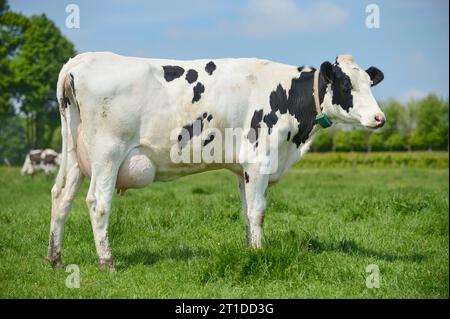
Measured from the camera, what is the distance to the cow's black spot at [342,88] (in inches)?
284

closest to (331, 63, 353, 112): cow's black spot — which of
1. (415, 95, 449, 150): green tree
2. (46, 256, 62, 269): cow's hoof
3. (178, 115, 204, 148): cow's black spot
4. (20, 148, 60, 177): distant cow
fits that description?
(178, 115, 204, 148): cow's black spot

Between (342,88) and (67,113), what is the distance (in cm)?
353

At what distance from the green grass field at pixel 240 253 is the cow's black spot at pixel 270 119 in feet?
4.89

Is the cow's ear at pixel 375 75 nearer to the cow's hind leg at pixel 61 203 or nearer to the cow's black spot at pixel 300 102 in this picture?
the cow's black spot at pixel 300 102

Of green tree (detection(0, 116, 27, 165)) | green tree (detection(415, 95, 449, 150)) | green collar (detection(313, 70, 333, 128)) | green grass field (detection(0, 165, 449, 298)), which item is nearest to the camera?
green grass field (detection(0, 165, 449, 298))

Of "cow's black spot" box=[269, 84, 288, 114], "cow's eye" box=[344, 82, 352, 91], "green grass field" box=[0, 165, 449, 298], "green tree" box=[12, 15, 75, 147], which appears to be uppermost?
"green tree" box=[12, 15, 75, 147]

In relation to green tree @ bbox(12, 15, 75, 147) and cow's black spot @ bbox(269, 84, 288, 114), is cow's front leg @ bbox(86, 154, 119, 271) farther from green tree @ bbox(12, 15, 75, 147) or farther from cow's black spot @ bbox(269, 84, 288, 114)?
green tree @ bbox(12, 15, 75, 147)

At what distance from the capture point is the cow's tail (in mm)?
6910

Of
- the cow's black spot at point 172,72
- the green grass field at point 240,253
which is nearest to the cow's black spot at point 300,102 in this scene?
the cow's black spot at point 172,72

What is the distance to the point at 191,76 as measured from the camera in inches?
279

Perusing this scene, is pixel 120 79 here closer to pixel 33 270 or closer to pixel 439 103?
pixel 33 270

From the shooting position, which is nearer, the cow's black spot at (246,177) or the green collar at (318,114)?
the cow's black spot at (246,177)

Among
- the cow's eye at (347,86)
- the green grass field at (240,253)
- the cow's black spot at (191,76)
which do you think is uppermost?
the cow's black spot at (191,76)

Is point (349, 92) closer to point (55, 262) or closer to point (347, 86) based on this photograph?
point (347, 86)
